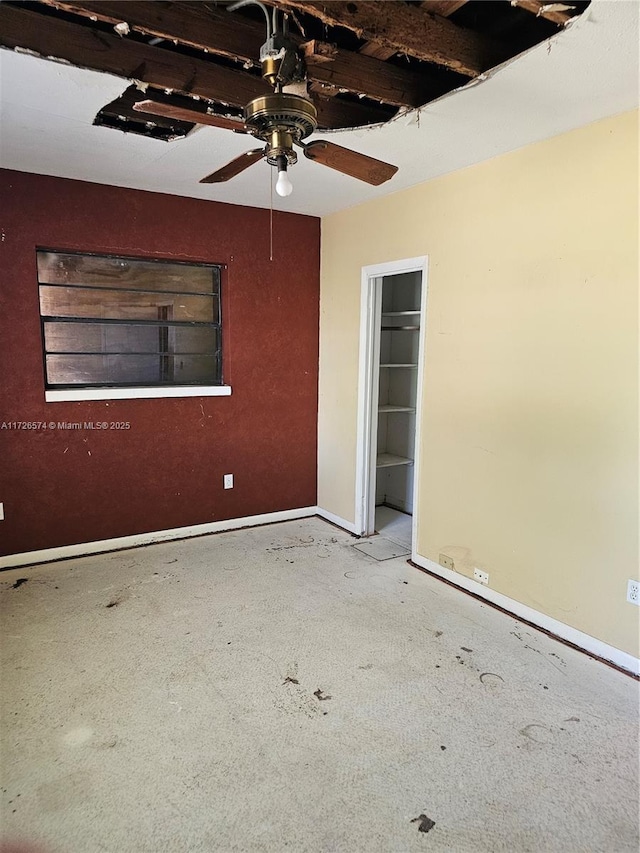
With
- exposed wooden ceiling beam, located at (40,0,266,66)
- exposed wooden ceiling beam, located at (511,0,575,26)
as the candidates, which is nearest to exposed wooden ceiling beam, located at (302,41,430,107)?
exposed wooden ceiling beam, located at (40,0,266,66)

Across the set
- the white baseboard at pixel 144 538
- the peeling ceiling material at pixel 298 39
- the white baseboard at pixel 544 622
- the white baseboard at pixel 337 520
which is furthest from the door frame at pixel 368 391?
the peeling ceiling material at pixel 298 39

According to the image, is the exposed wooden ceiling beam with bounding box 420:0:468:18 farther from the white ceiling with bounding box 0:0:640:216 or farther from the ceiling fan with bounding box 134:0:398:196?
the ceiling fan with bounding box 134:0:398:196

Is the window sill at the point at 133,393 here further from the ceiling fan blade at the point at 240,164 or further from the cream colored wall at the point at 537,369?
the ceiling fan blade at the point at 240,164

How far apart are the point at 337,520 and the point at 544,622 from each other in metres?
1.94

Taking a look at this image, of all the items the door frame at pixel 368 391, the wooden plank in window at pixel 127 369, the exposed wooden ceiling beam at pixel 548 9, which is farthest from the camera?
the door frame at pixel 368 391

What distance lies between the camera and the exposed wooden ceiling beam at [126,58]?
1774mm

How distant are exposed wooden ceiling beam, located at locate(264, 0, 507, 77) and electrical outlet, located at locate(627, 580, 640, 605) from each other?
2191 mm

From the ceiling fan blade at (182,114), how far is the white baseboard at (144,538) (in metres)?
2.86

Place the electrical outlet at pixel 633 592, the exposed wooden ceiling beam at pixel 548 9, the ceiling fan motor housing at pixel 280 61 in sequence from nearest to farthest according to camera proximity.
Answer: the ceiling fan motor housing at pixel 280 61 < the exposed wooden ceiling beam at pixel 548 9 < the electrical outlet at pixel 633 592

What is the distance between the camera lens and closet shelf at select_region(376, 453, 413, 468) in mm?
4340

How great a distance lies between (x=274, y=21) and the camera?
1.62 m

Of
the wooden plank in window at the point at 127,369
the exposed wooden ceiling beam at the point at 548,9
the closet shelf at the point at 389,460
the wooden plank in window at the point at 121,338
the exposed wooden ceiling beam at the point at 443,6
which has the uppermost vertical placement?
the exposed wooden ceiling beam at the point at 443,6

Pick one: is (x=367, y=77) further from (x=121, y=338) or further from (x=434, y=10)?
(x=121, y=338)

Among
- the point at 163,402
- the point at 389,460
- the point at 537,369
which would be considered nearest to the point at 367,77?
the point at 537,369
